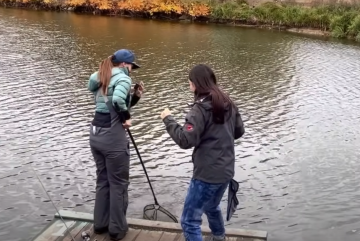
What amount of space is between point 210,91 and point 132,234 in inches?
99.4

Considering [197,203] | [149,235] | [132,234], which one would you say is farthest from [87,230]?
[197,203]

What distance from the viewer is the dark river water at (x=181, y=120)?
9.18 metres

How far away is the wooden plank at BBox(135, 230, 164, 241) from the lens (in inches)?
254

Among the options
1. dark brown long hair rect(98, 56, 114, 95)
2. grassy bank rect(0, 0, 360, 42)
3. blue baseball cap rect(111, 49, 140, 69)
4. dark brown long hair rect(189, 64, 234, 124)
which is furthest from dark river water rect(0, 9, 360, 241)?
grassy bank rect(0, 0, 360, 42)

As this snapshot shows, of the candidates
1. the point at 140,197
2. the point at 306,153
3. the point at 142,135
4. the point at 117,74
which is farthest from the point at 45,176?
the point at 306,153

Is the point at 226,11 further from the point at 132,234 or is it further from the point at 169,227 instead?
the point at 132,234

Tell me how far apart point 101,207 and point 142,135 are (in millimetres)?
6789

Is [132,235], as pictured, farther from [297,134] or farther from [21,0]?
[21,0]

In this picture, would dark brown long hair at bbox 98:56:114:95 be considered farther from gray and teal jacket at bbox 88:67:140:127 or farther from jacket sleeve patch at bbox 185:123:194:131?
jacket sleeve patch at bbox 185:123:194:131

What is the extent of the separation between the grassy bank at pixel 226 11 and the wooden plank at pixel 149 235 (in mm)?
37695

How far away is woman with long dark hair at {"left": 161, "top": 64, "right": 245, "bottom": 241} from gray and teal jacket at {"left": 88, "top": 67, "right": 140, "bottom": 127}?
702 mm

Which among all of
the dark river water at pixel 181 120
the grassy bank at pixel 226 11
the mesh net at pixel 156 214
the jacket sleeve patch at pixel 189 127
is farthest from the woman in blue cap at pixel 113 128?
the grassy bank at pixel 226 11

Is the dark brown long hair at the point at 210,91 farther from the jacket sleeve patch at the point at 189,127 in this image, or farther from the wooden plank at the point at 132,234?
the wooden plank at the point at 132,234

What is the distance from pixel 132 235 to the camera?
6.51 metres
